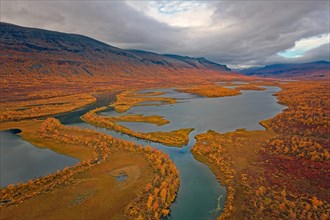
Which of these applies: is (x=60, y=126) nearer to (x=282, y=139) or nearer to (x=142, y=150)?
(x=142, y=150)

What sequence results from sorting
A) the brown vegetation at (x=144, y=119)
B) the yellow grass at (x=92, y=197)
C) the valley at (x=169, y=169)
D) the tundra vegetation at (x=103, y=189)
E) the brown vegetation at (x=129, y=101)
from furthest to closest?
the brown vegetation at (x=129, y=101)
the brown vegetation at (x=144, y=119)
the valley at (x=169, y=169)
the tundra vegetation at (x=103, y=189)
the yellow grass at (x=92, y=197)

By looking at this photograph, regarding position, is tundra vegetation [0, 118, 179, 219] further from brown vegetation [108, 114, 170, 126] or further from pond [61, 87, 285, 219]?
brown vegetation [108, 114, 170, 126]

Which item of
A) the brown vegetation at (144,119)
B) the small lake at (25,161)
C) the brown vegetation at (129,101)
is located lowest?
the small lake at (25,161)

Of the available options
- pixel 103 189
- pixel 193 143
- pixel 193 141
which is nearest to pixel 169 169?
pixel 103 189

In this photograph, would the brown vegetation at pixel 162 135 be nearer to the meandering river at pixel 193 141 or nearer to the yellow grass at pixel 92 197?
the meandering river at pixel 193 141

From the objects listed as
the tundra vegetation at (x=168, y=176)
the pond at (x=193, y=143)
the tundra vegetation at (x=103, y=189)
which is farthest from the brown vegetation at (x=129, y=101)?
the tundra vegetation at (x=103, y=189)
